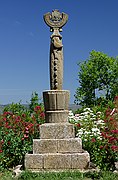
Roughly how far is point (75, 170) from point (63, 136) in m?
0.85

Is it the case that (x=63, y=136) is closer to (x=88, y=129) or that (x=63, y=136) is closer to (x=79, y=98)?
(x=88, y=129)

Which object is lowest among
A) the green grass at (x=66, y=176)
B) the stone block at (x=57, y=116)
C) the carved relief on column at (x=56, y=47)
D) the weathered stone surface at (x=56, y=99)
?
the green grass at (x=66, y=176)

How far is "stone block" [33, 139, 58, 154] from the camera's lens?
7.38 meters

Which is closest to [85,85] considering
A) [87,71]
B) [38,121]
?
[87,71]

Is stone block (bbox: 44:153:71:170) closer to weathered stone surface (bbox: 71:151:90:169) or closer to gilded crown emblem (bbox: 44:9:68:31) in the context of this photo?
weathered stone surface (bbox: 71:151:90:169)

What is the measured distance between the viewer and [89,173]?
6746 mm

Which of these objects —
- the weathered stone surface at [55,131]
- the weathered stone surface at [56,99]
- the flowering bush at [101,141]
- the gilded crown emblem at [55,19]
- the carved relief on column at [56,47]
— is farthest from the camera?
the flowering bush at [101,141]

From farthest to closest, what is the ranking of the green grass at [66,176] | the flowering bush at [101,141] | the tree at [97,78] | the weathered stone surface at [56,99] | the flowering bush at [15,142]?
the tree at [97,78] < the flowering bush at [15,142] < the flowering bush at [101,141] < the weathered stone surface at [56,99] < the green grass at [66,176]

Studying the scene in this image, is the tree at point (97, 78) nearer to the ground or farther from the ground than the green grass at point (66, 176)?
farther from the ground

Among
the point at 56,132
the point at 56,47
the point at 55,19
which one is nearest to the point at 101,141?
the point at 56,132

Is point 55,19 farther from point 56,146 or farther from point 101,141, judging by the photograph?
point 101,141

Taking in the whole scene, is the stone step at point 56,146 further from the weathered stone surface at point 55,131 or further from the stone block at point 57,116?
the stone block at point 57,116

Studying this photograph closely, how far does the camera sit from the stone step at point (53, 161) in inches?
285

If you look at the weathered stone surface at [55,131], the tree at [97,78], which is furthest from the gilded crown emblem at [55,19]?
the tree at [97,78]
